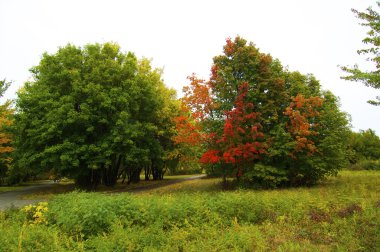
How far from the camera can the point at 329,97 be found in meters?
22.4

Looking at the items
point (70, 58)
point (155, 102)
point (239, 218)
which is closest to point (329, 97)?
point (155, 102)

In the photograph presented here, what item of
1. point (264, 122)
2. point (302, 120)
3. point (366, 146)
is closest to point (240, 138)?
point (264, 122)

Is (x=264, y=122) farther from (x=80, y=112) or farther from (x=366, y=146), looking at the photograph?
(x=366, y=146)

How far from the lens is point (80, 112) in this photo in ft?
72.8

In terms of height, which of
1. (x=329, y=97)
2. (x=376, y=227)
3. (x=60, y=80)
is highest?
(x=60, y=80)

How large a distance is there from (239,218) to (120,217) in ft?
12.1

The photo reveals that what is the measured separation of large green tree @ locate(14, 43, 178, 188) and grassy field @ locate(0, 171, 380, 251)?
37.2 feet

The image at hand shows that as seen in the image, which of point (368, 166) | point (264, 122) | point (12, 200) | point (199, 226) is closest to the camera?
point (199, 226)

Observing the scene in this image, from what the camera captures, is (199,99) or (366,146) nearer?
(199,99)

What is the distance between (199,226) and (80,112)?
1681 cm

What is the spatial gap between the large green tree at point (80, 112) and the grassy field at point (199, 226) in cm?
1134

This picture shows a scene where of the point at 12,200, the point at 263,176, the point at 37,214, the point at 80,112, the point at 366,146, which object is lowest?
the point at 12,200

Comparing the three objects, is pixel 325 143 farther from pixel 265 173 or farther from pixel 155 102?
pixel 155 102

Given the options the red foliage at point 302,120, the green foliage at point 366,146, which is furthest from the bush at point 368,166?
the red foliage at point 302,120
